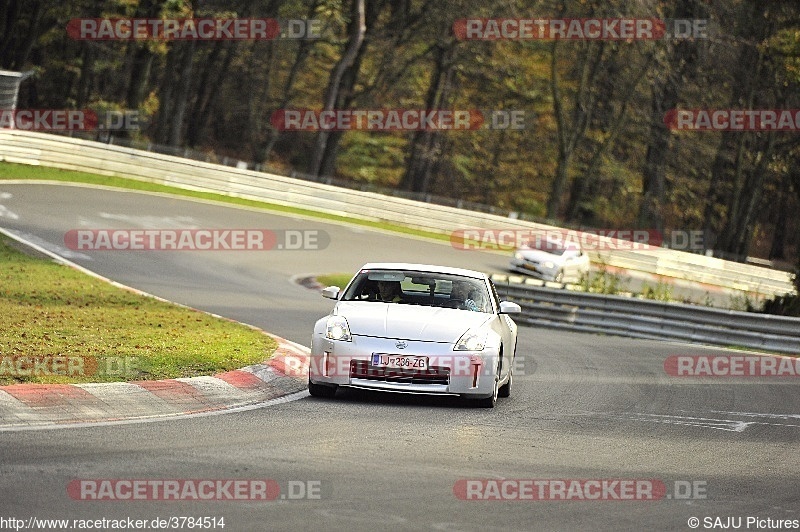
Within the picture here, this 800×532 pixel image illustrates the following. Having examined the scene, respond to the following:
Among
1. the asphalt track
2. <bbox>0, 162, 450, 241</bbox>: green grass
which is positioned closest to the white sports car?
the asphalt track

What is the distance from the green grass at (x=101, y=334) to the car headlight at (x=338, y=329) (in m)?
1.19

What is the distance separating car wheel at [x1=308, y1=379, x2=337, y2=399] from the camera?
12.1 metres

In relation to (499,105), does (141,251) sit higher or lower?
lower

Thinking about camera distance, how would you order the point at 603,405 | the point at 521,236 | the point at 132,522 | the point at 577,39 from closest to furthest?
the point at 132,522 < the point at 603,405 < the point at 521,236 < the point at 577,39

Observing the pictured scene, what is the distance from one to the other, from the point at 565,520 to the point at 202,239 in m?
24.1

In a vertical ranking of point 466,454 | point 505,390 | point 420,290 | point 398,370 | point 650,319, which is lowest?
point 650,319

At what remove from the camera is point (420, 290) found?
13508 millimetres

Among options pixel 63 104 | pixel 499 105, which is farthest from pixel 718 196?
pixel 63 104

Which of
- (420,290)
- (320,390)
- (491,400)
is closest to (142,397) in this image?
(320,390)

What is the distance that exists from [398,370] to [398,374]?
4cm

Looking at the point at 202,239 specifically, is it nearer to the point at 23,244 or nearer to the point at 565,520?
the point at 23,244

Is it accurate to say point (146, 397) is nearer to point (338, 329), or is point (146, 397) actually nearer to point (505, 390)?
point (338, 329)

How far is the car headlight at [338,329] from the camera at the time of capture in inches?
474

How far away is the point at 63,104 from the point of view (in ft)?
199
